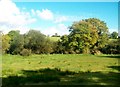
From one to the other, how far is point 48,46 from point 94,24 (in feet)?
58.4

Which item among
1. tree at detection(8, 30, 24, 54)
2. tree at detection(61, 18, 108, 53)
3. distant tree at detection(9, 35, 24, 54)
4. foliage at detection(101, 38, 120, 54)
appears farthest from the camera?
foliage at detection(101, 38, 120, 54)

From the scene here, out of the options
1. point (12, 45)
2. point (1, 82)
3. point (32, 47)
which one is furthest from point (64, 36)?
point (1, 82)

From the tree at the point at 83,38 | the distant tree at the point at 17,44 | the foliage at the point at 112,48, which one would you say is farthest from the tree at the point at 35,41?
the foliage at the point at 112,48

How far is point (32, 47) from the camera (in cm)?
8188

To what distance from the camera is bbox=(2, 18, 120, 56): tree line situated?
7731 centimetres

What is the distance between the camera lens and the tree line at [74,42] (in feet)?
254

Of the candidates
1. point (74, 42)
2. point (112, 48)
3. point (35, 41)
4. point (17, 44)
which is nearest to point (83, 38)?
point (74, 42)

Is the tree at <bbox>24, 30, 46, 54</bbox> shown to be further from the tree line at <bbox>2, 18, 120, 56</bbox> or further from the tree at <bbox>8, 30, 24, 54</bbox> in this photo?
the tree at <bbox>8, 30, 24, 54</bbox>

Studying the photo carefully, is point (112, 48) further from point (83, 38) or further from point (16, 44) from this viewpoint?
point (16, 44)

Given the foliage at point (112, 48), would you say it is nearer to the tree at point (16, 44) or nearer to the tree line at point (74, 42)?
the tree line at point (74, 42)

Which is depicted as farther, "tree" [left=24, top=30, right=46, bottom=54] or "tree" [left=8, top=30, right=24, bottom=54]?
"tree" [left=24, top=30, right=46, bottom=54]

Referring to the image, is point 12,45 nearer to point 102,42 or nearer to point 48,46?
point 48,46

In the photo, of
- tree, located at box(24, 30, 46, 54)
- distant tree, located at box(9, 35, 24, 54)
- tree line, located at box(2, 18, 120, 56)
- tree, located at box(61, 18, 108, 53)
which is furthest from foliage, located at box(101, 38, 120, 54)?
distant tree, located at box(9, 35, 24, 54)

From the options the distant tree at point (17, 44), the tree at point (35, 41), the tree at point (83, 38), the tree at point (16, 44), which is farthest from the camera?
the tree at point (35, 41)
